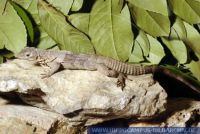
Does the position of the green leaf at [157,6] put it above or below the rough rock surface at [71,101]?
above

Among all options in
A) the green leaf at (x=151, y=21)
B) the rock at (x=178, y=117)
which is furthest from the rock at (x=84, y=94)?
the green leaf at (x=151, y=21)

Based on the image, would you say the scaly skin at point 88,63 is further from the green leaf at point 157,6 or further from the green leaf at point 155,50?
the green leaf at point 157,6

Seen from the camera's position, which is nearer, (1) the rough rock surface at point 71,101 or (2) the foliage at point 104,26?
(1) the rough rock surface at point 71,101

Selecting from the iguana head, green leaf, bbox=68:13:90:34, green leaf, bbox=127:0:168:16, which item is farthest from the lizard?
green leaf, bbox=127:0:168:16

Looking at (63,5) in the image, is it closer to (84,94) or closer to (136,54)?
(136,54)

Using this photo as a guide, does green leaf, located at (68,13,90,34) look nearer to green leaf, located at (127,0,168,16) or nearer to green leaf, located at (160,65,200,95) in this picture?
green leaf, located at (127,0,168,16)

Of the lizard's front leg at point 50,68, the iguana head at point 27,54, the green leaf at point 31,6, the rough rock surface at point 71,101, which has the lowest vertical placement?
the rough rock surface at point 71,101

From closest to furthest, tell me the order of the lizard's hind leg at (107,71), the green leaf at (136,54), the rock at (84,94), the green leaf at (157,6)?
1. the rock at (84,94)
2. the lizard's hind leg at (107,71)
3. the green leaf at (157,6)
4. the green leaf at (136,54)
